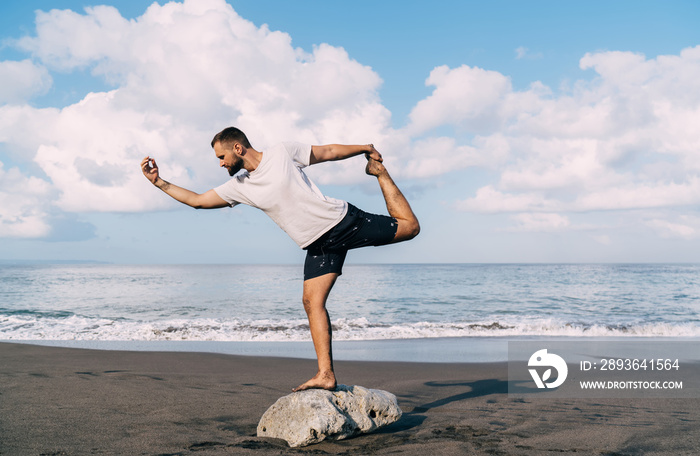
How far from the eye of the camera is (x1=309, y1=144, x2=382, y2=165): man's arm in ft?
13.0

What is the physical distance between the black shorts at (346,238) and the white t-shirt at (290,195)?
8cm

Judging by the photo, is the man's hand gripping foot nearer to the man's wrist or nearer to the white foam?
the man's wrist

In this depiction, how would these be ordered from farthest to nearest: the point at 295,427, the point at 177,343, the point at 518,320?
1. the point at 518,320
2. the point at 177,343
3. the point at 295,427

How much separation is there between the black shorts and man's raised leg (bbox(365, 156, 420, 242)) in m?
0.08

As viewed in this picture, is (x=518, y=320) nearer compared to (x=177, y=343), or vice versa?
(x=177, y=343)

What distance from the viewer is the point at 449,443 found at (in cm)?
368

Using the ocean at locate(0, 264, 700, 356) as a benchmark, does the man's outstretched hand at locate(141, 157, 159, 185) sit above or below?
above

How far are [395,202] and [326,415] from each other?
1.76 m

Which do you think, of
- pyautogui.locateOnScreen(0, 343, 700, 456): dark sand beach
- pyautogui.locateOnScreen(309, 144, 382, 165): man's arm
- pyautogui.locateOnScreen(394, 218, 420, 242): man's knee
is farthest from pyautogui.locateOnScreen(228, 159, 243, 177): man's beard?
pyautogui.locateOnScreen(0, 343, 700, 456): dark sand beach

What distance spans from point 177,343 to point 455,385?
25.8ft

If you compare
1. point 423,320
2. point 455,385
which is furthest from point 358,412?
point 423,320

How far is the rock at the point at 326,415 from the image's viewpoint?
3.76m

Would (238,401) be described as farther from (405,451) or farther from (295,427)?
(405,451)

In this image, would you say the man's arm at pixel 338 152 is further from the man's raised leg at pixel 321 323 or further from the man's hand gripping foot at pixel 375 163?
the man's raised leg at pixel 321 323
